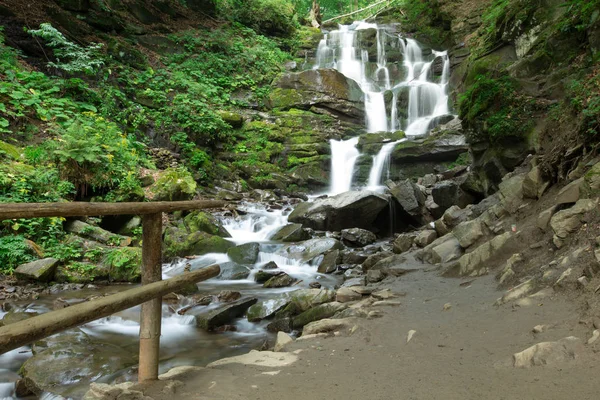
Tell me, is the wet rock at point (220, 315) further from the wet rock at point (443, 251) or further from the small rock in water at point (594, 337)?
the small rock in water at point (594, 337)

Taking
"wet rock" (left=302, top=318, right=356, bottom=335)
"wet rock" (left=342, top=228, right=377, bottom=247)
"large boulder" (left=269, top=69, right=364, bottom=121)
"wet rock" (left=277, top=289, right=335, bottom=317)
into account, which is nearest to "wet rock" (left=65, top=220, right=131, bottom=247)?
"wet rock" (left=277, top=289, right=335, bottom=317)

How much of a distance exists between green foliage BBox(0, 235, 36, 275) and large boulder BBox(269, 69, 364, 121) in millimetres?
13247

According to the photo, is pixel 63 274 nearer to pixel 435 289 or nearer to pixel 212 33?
pixel 435 289

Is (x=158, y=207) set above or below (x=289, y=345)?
above

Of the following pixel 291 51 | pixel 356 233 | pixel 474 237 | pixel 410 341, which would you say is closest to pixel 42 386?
pixel 410 341

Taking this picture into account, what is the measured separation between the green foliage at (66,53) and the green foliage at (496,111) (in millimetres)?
11603

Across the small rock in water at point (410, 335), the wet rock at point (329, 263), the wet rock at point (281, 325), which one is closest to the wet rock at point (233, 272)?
the wet rock at point (329, 263)

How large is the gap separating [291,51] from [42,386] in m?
22.8

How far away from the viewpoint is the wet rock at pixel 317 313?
18.0 feet

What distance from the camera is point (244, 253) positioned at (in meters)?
9.84

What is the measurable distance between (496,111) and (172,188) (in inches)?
323

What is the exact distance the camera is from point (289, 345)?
4188 millimetres

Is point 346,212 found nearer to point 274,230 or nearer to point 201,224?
point 274,230

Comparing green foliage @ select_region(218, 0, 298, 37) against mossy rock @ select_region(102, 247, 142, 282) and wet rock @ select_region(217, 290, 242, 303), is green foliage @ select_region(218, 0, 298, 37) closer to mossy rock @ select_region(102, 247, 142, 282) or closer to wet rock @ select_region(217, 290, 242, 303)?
mossy rock @ select_region(102, 247, 142, 282)
